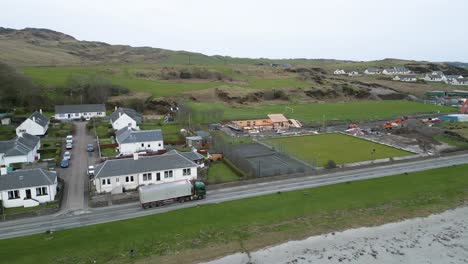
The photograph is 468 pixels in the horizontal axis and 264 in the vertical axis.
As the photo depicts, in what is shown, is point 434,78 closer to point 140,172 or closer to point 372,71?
point 372,71

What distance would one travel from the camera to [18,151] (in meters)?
40.0

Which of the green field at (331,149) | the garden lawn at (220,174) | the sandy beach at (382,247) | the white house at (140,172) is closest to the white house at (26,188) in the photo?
the white house at (140,172)

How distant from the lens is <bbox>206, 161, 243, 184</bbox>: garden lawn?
3694 centimetres

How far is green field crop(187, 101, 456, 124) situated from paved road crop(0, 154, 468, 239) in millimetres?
30246

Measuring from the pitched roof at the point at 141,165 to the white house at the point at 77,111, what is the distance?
4031cm

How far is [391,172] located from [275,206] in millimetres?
17664

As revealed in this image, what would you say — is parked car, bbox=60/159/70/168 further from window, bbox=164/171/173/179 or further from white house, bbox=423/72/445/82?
white house, bbox=423/72/445/82

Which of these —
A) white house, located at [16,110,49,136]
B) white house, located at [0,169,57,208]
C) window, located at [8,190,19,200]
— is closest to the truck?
white house, located at [0,169,57,208]

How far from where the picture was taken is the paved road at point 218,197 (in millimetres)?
27156

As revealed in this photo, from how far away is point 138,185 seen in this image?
34594mm

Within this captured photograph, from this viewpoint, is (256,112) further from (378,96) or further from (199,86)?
(378,96)

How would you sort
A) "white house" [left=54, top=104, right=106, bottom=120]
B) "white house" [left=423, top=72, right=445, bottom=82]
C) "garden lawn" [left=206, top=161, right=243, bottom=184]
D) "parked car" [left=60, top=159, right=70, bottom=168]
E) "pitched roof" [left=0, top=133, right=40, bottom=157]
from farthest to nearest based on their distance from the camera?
"white house" [left=423, top=72, right=445, bottom=82] < "white house" [left=54, top=104, right=106, bottom=120] < "parked car" [left=60, top=159, right=70, bottom=168] < "pitched roof" [left=0, top=133, right=40, bottom=157] < "garden lawn" [left=206, top=161, right=243, bottom=184]

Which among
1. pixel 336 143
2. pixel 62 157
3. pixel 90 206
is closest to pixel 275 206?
pixel 90 206

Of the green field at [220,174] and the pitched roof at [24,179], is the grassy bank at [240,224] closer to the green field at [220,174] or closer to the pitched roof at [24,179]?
the green field at [220,174]
